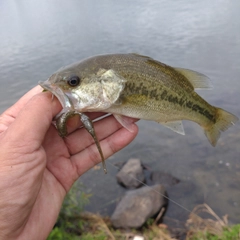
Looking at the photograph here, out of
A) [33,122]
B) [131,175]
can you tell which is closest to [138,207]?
[131,175]

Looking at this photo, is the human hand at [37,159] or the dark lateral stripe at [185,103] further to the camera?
the dark lateral stripe at [185,103]

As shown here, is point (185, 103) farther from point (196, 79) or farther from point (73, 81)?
point (73, 81)

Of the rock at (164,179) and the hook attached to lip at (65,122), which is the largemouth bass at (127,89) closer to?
the hook attached to lip at (65,122)

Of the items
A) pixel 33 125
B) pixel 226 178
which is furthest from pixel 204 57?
pixel 33 125

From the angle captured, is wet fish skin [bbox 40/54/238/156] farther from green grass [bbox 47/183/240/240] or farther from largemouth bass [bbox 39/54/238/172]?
green grass [bbox 47/183/240/240]

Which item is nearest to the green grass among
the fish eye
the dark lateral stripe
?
the dark lateral stripe

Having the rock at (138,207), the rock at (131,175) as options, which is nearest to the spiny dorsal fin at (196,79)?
the rock at (138,207)
